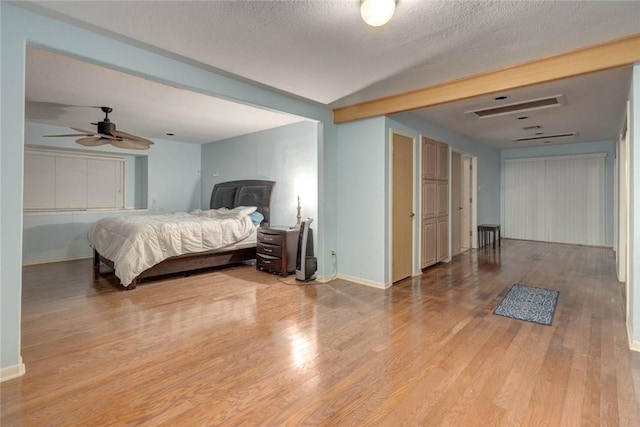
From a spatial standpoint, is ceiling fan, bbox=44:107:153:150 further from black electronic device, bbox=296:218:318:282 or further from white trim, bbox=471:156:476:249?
white trim, bbox=471:156:476:249

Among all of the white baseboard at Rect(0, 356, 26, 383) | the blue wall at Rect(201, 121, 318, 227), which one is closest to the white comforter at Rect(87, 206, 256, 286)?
the blue wall at Rect(201, 121, 318, 227)

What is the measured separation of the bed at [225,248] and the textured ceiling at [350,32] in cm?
281

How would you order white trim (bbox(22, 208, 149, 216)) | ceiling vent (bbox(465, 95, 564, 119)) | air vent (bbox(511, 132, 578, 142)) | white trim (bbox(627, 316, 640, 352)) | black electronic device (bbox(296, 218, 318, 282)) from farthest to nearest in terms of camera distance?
air vent (bbox(511, 132, 578, 142)) < white trim (bbox(22, 208, 149, 216)) < black electronic device (bbox(296, 218, 318, 282)) < ceiling vent (bbox(465, 95, 564, 119)) < white trim (bbox(627, 316, 640, 352))

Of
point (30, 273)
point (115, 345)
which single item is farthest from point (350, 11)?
point (30, 273)

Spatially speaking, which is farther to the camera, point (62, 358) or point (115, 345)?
point (115, 345)

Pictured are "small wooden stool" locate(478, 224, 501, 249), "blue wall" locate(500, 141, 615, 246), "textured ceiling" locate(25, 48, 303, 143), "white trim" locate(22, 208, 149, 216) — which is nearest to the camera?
"textured ceiling" locate(25, 48, 303, 143)

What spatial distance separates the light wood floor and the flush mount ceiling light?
223 centimetres

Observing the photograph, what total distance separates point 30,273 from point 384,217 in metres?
5.35

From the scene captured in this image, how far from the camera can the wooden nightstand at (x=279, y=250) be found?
4.68 m

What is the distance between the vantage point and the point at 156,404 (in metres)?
1.81

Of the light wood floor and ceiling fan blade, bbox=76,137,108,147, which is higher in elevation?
ceiling fan blade, bbox=76,137,108,147

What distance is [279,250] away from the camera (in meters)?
4.73

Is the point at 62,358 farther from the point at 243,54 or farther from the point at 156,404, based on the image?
the point at 243,54

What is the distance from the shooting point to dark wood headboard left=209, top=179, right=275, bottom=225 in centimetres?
584
